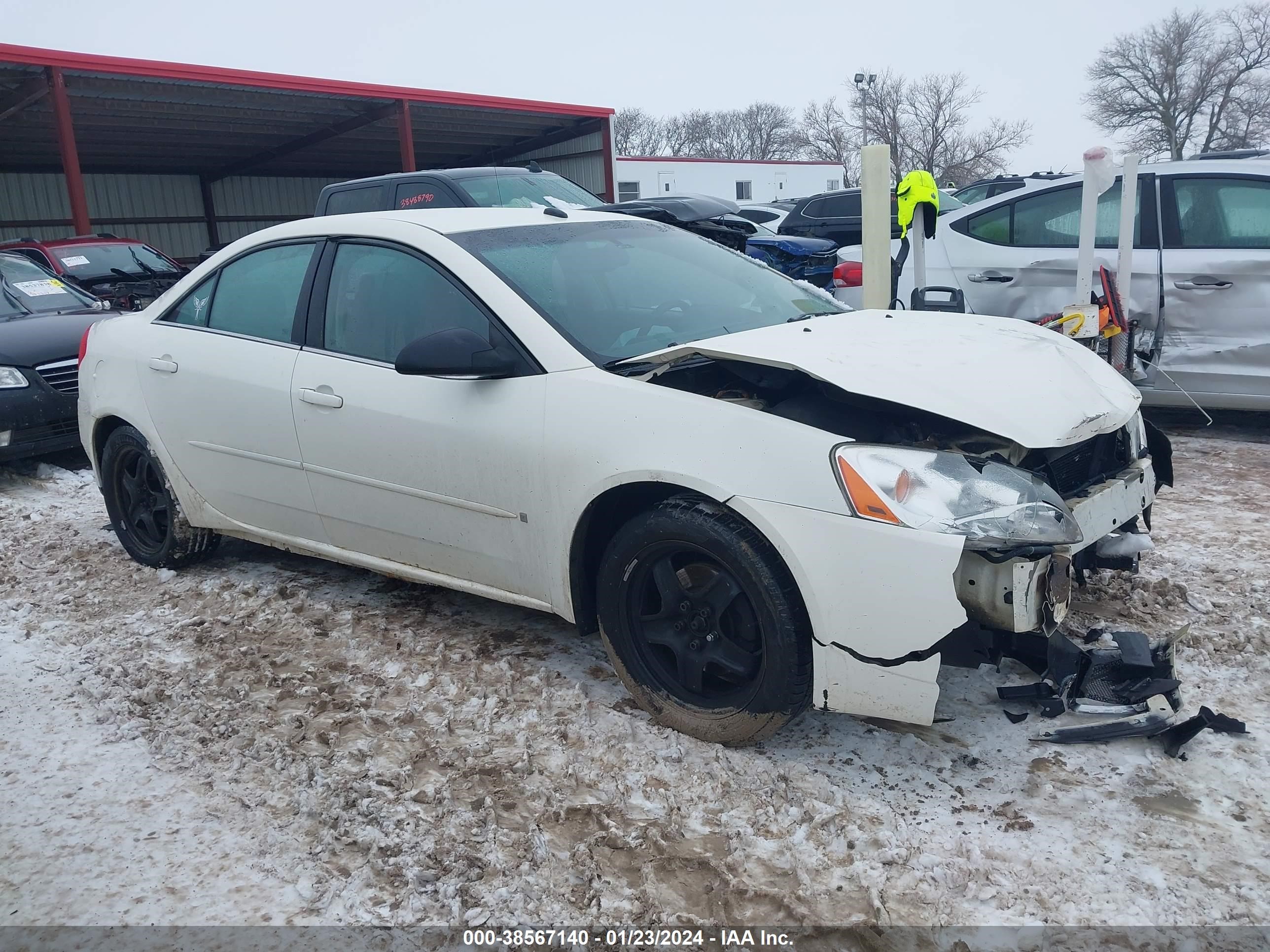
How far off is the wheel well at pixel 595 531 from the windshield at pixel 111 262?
904 centimetres

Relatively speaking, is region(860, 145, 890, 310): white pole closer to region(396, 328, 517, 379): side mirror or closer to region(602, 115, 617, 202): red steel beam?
region(396, 328, 517, 379): side mirror

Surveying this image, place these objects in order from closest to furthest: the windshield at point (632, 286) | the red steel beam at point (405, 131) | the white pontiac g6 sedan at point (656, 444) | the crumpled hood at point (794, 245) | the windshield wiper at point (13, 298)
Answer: the white pontiac g6 sedan at point (656, 444)
the windshield at point (632, 286)
the windshield wiper at point (13, 298)
the crumpled hood at point (794, 245)
the red steel beam at point (405, 131)

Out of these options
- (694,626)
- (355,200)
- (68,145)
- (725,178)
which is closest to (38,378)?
(355,200)

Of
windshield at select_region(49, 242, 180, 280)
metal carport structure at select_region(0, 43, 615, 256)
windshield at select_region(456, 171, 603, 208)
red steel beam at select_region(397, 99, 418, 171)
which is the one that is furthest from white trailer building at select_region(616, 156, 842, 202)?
windshield at select_region(456, 171, 603, 208)

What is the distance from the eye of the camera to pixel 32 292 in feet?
25.5

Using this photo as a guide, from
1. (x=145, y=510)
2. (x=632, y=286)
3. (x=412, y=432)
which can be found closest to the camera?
(x=412, y=432)

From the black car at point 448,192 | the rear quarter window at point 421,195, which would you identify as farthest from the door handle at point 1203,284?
the rear quarter window at point 421,195

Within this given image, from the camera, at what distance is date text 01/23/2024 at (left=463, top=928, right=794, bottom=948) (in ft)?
7.19

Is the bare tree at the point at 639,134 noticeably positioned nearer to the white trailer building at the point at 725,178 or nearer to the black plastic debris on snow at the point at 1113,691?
the white trailer building at the point at 725,178

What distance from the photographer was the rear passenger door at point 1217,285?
575 cm

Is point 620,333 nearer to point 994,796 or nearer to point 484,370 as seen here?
point 484,370

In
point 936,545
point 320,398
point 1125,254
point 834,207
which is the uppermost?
point 834,207

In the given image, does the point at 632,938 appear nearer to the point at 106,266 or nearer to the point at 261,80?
the point at 106,266

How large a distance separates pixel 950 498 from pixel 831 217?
1355 cm
